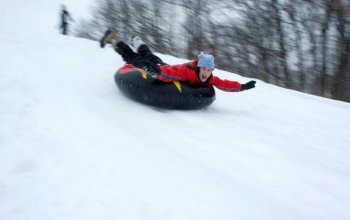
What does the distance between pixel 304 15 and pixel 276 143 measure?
48.1 ft

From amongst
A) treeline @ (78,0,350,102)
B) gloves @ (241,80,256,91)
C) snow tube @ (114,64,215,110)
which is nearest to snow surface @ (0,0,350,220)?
snow tube @ (114,64,215,110)

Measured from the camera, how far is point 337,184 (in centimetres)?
308

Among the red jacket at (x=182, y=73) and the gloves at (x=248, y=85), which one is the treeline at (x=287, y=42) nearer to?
the gloves at (x=248, y=85)

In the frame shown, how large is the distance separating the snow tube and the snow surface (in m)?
0.11

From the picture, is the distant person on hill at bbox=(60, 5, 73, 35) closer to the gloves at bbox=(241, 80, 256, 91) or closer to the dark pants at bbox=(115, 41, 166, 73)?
the dark pants at bbox=(115, 41, 166, 73)

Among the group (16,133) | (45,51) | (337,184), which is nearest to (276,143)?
(337,184)

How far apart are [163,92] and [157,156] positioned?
1406 millimetres

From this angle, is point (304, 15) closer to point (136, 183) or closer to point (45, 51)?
point (45, 51)

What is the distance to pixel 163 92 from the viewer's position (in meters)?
4.43

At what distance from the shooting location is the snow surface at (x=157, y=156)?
2.43m

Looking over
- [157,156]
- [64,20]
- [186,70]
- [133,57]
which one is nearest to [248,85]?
[186,70]

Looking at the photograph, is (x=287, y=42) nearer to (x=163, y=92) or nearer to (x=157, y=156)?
(x=163, y=92)

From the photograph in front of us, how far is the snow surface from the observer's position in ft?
7.97

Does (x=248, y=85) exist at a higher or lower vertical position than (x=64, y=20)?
higher
